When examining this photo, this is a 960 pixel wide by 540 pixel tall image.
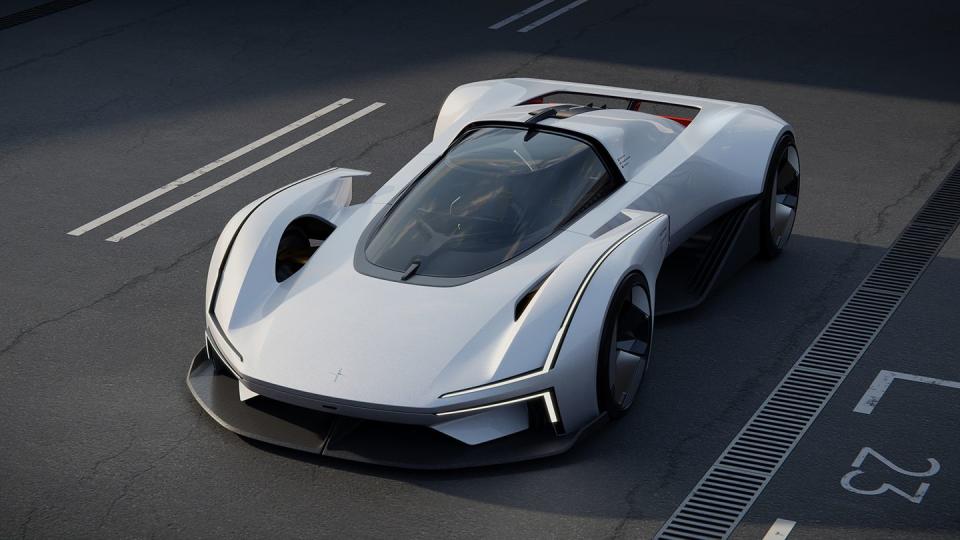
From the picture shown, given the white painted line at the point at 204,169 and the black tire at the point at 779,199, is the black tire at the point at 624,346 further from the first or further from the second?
the white painted line at the point at 204,169

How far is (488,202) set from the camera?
6426 millimetres

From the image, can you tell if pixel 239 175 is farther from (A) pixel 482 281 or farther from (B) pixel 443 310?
(B) pixel 443 310

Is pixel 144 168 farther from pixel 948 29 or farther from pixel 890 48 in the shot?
pixel 948 29

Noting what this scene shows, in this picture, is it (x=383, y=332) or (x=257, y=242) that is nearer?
(x=383, y=332)

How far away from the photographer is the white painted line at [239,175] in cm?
843

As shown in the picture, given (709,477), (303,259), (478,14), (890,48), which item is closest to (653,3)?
(478,14)

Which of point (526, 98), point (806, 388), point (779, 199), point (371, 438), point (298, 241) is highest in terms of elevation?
point (526, 98)

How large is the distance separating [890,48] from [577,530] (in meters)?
8.58

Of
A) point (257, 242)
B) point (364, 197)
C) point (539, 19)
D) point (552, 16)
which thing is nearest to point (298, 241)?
point (257, 242)

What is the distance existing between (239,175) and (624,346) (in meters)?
4.34

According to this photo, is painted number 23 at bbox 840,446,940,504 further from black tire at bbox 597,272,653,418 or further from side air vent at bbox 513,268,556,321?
side air vent at bbox 513,268,556,321

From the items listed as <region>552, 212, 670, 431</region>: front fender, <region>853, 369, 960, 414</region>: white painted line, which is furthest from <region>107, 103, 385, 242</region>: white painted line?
<region>853, 369, 960, 414</region>: white painted line

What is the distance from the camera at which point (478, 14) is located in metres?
13.8

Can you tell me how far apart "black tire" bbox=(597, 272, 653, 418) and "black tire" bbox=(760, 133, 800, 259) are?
174cm
